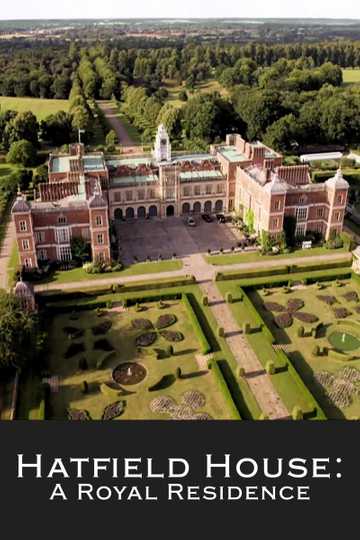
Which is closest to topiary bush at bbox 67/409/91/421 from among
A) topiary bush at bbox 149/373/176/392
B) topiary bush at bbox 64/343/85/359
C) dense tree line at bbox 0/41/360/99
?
topiary bush at bbox 149/373/176/392

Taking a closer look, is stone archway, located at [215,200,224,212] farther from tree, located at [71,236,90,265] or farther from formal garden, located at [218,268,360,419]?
tree, located at [71,236,90,265]

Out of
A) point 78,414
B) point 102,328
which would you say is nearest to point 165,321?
point 102,328

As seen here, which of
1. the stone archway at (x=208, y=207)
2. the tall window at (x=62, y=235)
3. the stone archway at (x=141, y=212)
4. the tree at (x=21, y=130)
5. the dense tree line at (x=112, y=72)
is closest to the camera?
the tall window at (x=62, y=235)

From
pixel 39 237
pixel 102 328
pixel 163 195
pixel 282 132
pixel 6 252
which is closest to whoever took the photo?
pixel 102 328

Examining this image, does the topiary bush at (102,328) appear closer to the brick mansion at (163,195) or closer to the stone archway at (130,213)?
the brick mansion at (163,195)

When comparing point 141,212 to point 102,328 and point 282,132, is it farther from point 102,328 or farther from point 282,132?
point 282,132

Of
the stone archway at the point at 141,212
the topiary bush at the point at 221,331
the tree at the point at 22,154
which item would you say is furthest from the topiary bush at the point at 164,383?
the tree at the point at 22,154

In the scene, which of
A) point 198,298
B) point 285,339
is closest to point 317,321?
point 285,339
